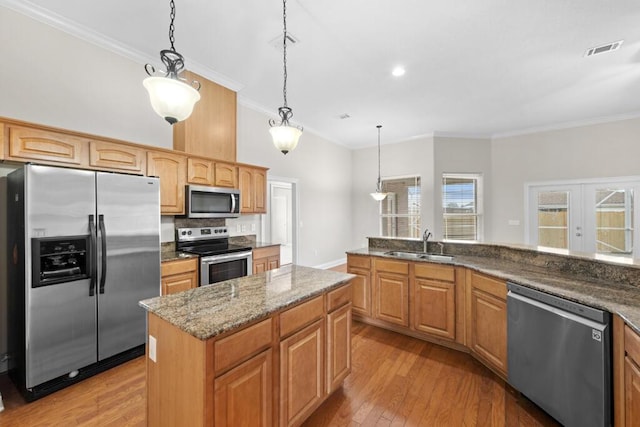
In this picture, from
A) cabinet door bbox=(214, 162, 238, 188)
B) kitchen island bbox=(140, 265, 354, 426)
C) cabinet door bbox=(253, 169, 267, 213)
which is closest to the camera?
kitchen island bbox=(140, 265, 354, 426)

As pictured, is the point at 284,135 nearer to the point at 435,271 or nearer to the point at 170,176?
the point at 170,176

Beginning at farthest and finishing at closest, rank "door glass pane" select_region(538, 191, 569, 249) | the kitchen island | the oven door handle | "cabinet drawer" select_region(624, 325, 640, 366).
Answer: "door glass pane" select_region(538, 191, 569, 249), the oven door handle, "cabinet drawer" select_region(624, 325, 640, 366), the kitchen island

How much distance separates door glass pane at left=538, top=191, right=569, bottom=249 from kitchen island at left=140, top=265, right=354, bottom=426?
19.3 ft

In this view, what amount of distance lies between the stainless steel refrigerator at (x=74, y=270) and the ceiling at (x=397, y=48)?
1.57m

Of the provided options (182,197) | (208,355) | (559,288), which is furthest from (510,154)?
(208,355)

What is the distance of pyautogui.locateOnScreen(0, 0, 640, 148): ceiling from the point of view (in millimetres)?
2395

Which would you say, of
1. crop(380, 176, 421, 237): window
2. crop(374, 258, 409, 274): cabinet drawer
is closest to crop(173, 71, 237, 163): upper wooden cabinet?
crop(374, 258, 409, 274): cabinet drawer

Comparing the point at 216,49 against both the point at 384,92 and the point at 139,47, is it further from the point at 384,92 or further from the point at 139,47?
the point at 384,92

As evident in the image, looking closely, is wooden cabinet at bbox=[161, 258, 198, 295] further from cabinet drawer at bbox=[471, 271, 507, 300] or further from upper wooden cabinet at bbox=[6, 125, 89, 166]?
cabinet drawer at bbox=[471, 271, 507, 300]

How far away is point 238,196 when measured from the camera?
384cm

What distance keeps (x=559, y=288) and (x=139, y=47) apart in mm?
4511

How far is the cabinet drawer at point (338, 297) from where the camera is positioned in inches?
75.0

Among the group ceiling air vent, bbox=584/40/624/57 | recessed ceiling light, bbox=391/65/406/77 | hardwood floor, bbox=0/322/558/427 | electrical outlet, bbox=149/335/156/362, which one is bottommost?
hardwood floor, bbox=0/322/558/427

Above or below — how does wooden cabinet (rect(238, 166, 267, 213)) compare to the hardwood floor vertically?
above
